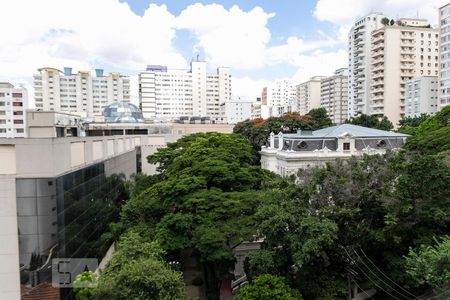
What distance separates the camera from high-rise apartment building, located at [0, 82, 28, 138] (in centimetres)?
7227

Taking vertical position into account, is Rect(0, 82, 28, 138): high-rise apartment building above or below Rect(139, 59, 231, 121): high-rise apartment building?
below

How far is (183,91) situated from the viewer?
120875 millimetres

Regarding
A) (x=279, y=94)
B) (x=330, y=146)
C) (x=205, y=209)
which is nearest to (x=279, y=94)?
(x=279, y=94)

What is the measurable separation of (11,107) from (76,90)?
33471mm

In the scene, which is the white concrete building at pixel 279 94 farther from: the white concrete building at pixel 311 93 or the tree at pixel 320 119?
the tree at pixel 320 119

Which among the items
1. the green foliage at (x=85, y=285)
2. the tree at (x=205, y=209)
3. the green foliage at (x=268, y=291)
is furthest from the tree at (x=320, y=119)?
the green foliage at (x=85, y=285)

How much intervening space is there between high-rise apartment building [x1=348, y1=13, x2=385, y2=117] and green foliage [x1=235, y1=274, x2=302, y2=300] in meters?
68.1

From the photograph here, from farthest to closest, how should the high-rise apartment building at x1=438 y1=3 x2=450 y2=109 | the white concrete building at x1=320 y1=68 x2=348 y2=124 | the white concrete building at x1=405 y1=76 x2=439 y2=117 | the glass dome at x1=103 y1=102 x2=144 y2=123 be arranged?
the white concrete building at x1=320 y1=68 x2=348 y2=124
the white concrete building at x1=405 y1=76 x2=439 y2=117
the glass dome at x1=103 y1=102 x2=144 y2=123
the high-rise apartment building at x1=438 y1=3 x2=450 y2=109

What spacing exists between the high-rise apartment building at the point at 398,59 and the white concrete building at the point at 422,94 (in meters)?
3.25

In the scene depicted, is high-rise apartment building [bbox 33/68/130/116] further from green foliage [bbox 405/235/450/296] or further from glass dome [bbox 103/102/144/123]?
green foliage [bbox 405/235/450/296]

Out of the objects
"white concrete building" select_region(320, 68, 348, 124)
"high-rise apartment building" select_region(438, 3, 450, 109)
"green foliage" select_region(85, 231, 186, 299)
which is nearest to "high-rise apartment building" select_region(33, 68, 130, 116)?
"white concrete building" select_region(320, 68, 348, 124)

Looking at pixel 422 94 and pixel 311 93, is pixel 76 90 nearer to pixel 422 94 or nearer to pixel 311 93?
pixel 311 93

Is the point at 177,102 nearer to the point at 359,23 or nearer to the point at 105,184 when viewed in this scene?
the point at 359,23

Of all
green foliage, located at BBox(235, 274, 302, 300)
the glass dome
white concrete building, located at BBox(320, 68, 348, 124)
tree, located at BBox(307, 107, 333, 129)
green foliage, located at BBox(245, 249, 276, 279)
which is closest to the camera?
green foliage, located at BBox(235, 274, 302, 300)
